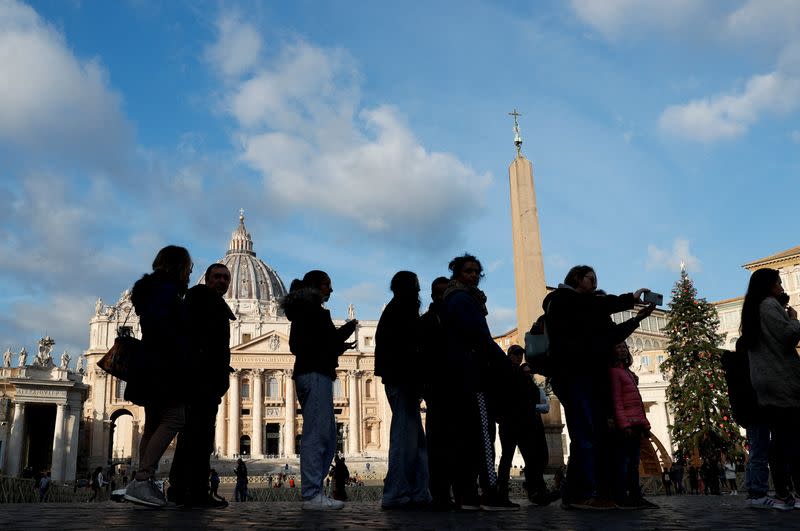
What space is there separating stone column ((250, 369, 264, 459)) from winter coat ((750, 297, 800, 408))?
7431cm

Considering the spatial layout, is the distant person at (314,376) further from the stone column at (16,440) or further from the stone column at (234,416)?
the stone column at (234,416)

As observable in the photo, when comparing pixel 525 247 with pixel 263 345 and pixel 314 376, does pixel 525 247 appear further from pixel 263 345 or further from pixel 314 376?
pixel 263 345

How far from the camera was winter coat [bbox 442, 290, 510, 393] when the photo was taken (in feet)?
19.1

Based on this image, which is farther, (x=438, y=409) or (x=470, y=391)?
(x=438, y=409)

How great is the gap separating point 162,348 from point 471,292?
8.62ft

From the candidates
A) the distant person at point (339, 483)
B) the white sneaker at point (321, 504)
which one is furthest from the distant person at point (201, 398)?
the distant person at point (339, 483)

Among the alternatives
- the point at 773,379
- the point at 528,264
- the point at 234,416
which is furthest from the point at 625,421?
the point at 234,416

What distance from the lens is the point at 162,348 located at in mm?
5680

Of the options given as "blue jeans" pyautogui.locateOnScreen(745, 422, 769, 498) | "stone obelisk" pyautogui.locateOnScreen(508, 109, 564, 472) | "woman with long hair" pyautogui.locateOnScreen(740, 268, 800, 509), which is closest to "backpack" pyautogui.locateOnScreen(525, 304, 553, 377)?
"woman with long hair" pyautogui.locateOnScreen(740, 268, 800, 509)

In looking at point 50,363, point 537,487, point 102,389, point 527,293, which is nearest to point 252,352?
point 102,389

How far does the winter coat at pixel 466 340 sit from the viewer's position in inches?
229

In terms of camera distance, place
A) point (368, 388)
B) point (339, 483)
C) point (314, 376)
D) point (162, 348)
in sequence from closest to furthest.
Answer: point (162, 348) < point (314, 376) < point (339, 483) < point (368, 388)

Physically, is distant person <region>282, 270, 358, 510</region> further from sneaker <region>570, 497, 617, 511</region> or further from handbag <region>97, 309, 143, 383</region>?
sneaker <region>570, 497, 617, 511</region>

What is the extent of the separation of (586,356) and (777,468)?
6.92ft
